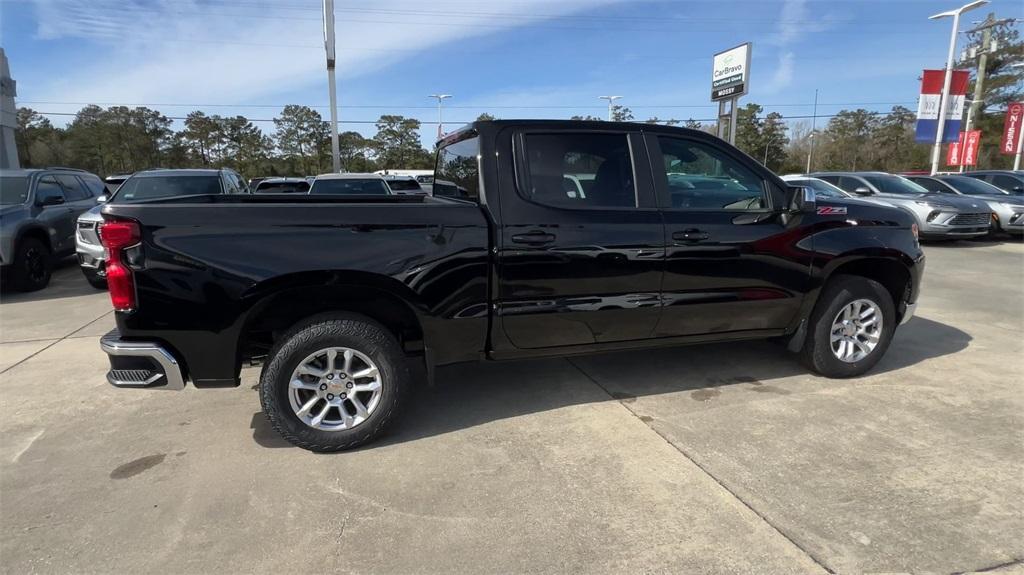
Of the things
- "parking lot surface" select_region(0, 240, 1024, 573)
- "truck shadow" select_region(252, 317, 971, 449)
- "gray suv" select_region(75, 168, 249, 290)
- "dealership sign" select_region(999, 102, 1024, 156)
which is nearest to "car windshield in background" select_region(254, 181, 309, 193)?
"gray suv" select_region(75, 168, 249, 290)

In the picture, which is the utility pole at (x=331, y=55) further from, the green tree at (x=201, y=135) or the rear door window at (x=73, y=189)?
the green tree at (x=201, y=135)

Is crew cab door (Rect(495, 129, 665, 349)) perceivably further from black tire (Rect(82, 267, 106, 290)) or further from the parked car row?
the parked car row

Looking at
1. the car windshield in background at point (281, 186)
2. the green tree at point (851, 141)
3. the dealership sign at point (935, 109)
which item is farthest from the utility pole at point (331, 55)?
the green tree at point (851, 141)

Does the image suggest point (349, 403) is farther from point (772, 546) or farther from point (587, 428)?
point (772, 546)

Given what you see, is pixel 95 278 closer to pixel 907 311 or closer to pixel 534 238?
pixel 534 238

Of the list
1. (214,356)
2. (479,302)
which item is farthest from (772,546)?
(214,356)

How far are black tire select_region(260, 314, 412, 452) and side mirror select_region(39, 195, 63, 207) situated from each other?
7.89m

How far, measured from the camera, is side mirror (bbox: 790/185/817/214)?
12.5 feet

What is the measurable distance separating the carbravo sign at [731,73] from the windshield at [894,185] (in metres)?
6.64

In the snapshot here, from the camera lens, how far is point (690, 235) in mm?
3707

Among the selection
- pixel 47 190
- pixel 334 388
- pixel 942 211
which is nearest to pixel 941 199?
pixel 942 211

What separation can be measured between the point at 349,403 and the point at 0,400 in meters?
2.91

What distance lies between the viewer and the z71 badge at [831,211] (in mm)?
4102

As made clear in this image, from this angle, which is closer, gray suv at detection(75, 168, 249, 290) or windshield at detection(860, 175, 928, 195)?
gray suv at detection(75, 168, 249, 290)
